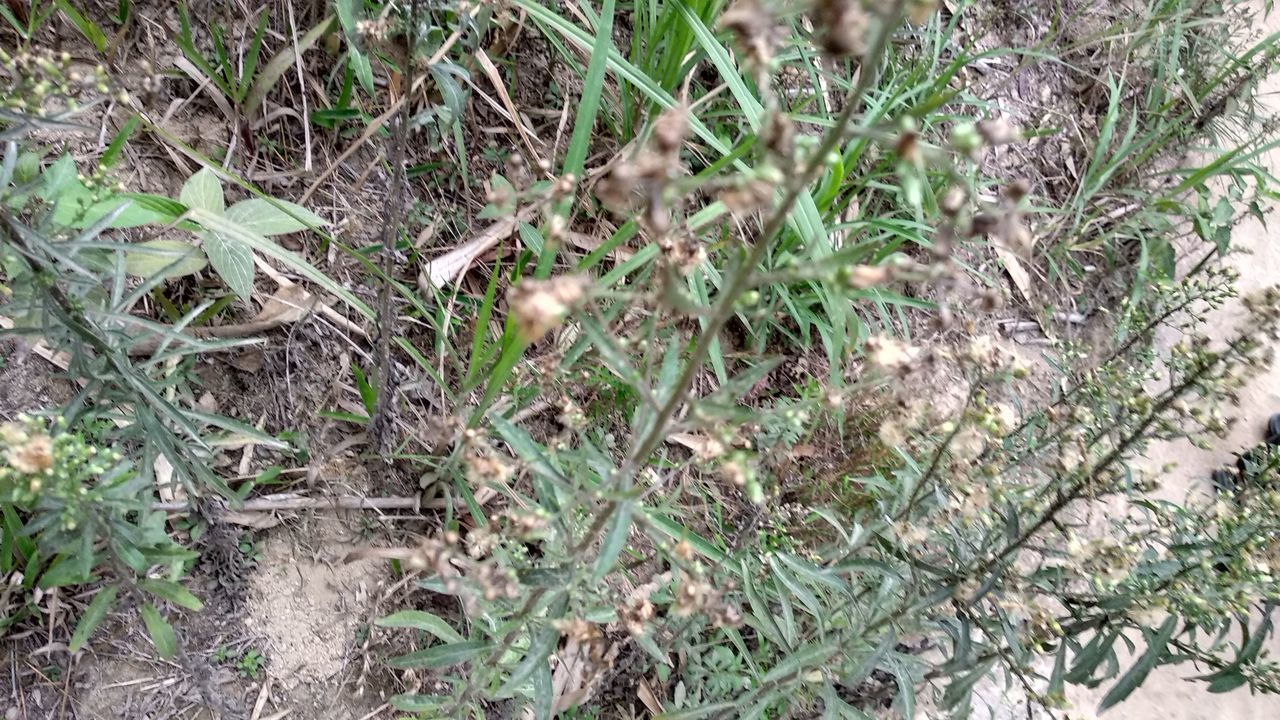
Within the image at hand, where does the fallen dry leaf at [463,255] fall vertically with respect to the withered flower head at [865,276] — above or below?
below

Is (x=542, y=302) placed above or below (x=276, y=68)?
above

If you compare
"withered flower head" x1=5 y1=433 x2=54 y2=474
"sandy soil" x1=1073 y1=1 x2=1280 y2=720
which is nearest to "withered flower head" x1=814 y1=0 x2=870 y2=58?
"withered flower head" x1=5 y1=433 x2=54 y2=474

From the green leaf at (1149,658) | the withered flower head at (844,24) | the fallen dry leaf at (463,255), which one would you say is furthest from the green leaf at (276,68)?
the green leaf at (1149,658)

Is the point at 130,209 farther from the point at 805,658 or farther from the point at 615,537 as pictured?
the point at 805,658

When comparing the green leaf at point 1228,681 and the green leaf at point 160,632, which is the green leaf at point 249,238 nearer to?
the green leaf at point 160,632

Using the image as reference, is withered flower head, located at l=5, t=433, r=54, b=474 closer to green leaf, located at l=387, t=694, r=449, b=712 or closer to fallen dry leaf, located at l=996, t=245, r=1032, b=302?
green leaf, located at l=387, t=694, r=449, b=712

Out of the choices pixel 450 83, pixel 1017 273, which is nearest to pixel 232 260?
pixel 450 83
